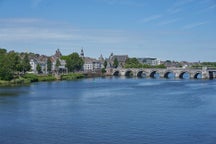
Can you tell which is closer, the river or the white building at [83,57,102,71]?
the river

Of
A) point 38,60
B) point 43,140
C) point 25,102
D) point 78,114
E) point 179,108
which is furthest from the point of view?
point 38,60

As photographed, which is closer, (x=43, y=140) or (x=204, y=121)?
(x=43, y=140)

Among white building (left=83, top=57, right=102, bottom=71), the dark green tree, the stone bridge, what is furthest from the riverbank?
white building (left=83, top=57, right=102, bottom=71)

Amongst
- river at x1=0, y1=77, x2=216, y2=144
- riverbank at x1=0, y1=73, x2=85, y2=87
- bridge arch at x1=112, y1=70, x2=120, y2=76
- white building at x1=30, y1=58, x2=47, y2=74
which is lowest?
river at x1=0, y1=77, x2=216, y2=144

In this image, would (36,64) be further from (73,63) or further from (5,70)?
(5,70)

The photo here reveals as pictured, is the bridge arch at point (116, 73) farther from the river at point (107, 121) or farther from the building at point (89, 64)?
the river at point (107, 121)

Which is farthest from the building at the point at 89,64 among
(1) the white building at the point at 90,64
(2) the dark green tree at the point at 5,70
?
(2) the dark green tree at the point at 5,70

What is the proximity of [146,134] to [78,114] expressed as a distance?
736 cm

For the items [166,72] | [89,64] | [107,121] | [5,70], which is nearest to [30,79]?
[5,70]

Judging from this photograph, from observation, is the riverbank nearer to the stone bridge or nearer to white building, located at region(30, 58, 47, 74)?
white building, located at region(30, 58, 47, 74)

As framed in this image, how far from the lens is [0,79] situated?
2261 inches

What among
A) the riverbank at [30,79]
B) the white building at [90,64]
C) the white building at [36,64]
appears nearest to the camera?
the riverbank at [30,79]

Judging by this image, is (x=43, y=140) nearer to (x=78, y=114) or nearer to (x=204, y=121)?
(x=78, y=114)

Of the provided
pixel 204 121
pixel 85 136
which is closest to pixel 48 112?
pixel 85 136
